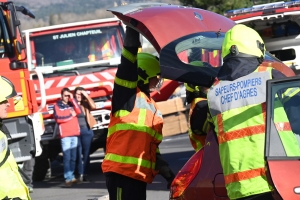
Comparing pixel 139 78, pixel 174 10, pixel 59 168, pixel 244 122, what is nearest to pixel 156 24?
pixel 174 10

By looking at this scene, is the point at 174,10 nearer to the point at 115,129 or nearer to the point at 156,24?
the point at 156,24

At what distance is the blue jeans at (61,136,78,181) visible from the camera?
508 inches

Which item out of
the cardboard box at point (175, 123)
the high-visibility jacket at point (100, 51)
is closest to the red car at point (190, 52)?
the high-visibility jacket at point (100, 51)

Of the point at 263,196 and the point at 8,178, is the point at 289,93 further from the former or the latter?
the point at 8,178

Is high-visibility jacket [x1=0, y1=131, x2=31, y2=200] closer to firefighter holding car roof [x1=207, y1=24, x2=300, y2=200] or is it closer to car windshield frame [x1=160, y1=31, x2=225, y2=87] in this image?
car windshield frame [x1=160, y1=31, x2=225, y2=87]

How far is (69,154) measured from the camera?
12914mm

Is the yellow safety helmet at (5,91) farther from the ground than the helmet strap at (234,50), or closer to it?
closer to it

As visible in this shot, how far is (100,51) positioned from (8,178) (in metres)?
9.19

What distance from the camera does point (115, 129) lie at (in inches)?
231

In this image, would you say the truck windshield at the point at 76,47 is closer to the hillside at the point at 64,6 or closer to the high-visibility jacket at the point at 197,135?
the hillside at the point at 64,6

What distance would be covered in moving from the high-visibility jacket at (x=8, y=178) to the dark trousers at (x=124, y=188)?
34.2 inches

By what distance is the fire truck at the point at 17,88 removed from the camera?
11.4m

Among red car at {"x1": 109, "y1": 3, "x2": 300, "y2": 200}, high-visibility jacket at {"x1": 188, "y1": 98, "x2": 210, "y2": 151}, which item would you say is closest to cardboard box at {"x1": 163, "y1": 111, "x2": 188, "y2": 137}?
high-visibility jacket at {"x1": 188, "y1": 98, "x2": 210, "y2": 151}

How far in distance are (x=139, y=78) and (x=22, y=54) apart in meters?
6.01
